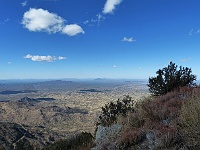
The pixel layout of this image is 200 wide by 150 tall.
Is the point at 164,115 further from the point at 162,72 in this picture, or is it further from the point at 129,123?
the point at 162,72

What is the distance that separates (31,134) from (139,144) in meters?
89.4

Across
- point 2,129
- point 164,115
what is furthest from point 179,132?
point 2,129

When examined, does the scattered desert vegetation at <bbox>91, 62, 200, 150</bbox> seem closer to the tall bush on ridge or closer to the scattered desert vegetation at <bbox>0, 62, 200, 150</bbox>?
the scattered desert vegetation at <bbox>0, 62, 200, 150</bbox>

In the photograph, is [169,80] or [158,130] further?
[169,80]

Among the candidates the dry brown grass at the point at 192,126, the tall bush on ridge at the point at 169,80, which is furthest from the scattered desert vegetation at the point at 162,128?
the tall bush on ridge at the point at 169,80

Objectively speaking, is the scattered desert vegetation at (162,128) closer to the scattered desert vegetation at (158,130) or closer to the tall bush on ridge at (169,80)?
the scattered desert vegetation at (158,130)

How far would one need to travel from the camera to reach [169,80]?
1691 cm

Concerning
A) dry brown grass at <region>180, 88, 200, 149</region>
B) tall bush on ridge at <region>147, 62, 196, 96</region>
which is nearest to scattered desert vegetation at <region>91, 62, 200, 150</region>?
dry brown grass at <region>180, 88, 200, 149</region>

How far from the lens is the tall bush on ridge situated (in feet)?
54.6

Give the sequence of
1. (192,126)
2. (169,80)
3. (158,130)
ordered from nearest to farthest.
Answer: (192,126)
(158,130)
(169,80)

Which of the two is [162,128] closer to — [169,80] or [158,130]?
[158,130]

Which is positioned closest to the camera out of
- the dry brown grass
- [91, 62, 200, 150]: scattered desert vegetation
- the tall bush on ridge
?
the dry brown grass

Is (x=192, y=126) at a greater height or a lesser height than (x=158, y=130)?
greater

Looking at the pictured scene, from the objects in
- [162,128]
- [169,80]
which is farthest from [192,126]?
[169,80]
